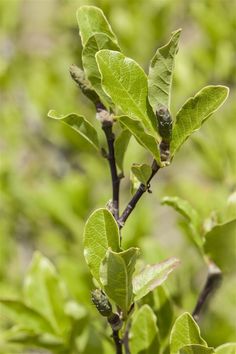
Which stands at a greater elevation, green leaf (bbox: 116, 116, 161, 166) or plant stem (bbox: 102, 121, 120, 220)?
green leaf (bbox: 116, 116, 161, 166)

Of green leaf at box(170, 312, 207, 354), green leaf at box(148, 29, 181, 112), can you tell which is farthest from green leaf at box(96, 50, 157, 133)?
green leaf at box(170, 312, 207, 354)

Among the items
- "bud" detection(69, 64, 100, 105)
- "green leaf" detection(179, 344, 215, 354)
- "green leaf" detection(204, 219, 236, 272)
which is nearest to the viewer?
"green leaf" detection(179, 344, 215, 354)

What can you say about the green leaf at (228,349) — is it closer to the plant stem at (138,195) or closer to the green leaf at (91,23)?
the plant stem at (138,195)

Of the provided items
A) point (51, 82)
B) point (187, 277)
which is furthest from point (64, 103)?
point (187, 277)

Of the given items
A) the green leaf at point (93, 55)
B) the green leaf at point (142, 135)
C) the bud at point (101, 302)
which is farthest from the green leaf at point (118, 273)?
the green leaf at point (93, 55)

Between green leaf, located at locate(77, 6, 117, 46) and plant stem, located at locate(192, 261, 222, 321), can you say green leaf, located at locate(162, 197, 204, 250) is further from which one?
green leaf, located at locate(77, 6, 117, 46)

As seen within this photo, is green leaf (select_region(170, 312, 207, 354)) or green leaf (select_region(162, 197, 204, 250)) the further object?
green leaf (select_region(162, 197, 204, 250))

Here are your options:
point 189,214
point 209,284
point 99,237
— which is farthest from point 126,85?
point 209,284

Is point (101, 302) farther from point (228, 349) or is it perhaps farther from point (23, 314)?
point (23, 314)
